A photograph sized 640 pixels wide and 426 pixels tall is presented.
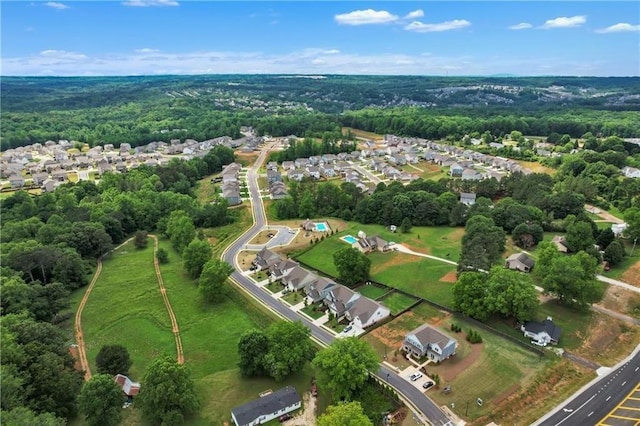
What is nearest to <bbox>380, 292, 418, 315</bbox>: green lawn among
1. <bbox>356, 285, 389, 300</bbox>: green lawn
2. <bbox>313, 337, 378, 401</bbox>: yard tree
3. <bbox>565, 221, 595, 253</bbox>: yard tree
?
<bbox>356, 285, 389, 300</bbox>: green lawn

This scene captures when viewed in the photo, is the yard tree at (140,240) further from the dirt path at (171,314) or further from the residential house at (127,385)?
the residential house at (127,385)

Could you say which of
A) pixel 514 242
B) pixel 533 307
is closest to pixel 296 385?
pixel 533 307

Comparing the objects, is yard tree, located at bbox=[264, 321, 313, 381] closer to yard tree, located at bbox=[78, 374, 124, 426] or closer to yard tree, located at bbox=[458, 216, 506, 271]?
yard tree, located at bbox=[78, 374, 124, 426]

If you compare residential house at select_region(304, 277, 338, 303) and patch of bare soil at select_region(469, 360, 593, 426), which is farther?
residential house at select_region(304, 277, 338, 303)

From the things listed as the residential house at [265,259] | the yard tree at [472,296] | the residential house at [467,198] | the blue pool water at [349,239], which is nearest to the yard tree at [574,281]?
the yard tree at [472,296]

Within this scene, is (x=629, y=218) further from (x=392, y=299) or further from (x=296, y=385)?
(x=296, y=385)

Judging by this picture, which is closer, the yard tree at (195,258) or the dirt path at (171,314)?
the dirt path at (171,314)
